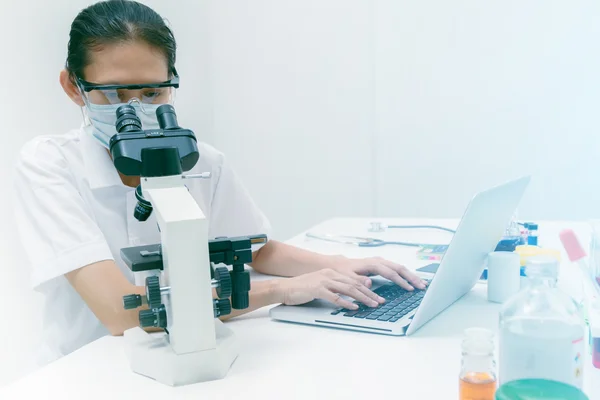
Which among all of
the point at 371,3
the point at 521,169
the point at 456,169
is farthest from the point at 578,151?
the point at 371,3

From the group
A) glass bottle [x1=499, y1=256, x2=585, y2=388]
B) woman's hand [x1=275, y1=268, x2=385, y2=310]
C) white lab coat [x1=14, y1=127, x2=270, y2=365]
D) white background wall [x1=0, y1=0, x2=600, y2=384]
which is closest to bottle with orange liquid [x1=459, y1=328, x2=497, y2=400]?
glass bottle [x1=499, y1=256, x2=585, y2=388]

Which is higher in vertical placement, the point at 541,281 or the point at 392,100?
the point at 392,100

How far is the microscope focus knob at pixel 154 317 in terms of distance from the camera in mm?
823

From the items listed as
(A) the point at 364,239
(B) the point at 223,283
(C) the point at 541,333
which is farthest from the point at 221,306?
(A) the point at 364,239

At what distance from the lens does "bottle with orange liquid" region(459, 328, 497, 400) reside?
2.14 ft

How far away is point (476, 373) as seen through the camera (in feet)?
2.21

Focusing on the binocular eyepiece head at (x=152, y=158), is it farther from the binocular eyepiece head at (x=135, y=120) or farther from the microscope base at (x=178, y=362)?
the microscope base at (x=178, y=362)

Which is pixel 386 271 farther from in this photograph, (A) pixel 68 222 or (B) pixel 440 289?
(A) pixel 68 222

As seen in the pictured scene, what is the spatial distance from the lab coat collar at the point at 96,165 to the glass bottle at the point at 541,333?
0.91m

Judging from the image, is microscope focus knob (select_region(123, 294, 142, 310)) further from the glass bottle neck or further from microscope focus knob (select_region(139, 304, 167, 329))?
the glass bottle neck

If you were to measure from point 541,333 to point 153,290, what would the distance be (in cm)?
49

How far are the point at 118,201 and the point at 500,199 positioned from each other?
82 centimetres

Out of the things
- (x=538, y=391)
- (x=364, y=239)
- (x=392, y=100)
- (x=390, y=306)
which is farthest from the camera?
(x=392, y=100)

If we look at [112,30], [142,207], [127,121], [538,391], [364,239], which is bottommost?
[364,239]
